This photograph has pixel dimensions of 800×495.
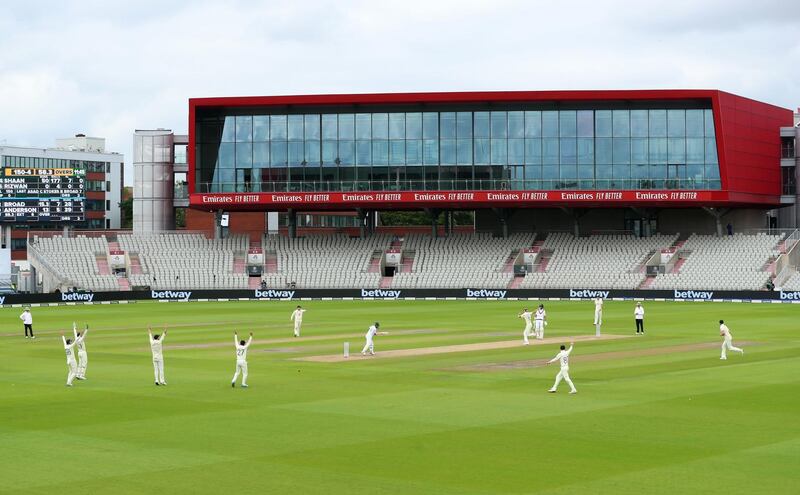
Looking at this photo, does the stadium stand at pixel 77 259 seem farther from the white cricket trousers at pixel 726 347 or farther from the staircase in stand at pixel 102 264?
the white cricket trousers at pixel 726 347

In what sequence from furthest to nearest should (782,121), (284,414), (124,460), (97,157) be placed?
(97,157) < (782,121) < (284,414) < (124,460)

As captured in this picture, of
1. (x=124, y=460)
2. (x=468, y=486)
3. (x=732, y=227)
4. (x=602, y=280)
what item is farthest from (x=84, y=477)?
(x=732, y=227)

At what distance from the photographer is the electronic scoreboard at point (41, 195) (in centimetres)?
8919

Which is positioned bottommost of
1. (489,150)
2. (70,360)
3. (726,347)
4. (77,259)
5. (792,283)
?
(726,347)

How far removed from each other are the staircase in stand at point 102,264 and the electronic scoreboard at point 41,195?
4087 millimetres

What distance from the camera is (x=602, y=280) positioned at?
88.8 metres

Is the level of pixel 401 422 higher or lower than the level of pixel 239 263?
lower

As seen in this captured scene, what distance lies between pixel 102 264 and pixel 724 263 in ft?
164

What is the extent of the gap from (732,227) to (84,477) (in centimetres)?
8702

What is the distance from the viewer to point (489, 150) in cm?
9381

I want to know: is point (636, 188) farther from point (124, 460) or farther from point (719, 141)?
point (124, 460)

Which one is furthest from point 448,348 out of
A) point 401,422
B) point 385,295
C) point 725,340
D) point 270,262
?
point 270,262

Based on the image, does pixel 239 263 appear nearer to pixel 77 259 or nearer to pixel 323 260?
pixel 323 260

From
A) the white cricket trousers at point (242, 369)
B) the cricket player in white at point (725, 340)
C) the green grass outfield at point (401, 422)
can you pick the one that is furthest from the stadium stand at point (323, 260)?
the white cricket trousers at point (242, 369)
